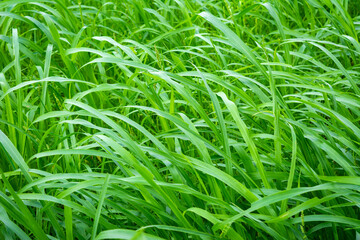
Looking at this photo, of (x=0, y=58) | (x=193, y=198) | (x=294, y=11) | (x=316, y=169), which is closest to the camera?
(x=193, y=198)

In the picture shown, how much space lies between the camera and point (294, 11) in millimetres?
2539

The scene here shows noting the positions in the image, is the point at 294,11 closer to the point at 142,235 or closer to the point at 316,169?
the point at 316,169

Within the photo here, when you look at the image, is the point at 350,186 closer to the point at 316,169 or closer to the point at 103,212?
the point at 316,169

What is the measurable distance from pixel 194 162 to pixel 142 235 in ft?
1.35

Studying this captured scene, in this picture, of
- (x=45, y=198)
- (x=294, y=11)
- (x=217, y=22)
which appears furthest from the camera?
(x=294, y=11)

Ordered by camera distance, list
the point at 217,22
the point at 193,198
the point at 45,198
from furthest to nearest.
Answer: the point at 217,22 → the point at 193,198 → the point at 45,198

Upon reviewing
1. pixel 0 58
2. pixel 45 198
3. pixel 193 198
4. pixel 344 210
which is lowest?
pixel 344 210

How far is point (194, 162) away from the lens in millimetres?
1203

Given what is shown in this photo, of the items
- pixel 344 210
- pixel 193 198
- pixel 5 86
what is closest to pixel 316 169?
pixel 344 210

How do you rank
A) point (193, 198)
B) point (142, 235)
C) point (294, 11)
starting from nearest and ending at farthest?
point (142, 235) < point (193, 198) < point (294, 11)

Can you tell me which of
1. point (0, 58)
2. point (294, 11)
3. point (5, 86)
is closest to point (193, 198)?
point (5, 86)

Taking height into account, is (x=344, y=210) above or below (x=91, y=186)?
below

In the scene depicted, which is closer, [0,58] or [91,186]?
[91,186]

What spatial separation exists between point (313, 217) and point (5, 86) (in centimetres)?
117
